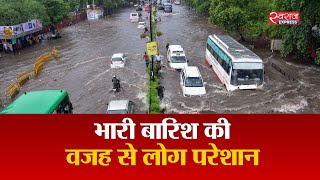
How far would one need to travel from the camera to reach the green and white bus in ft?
47.3

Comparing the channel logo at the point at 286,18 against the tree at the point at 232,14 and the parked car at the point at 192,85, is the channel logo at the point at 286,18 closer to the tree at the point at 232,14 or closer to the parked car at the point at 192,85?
the parked car at the point at 192,85

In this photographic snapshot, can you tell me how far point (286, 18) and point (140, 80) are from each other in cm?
1241

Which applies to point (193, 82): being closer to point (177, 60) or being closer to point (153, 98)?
point (153, 98)

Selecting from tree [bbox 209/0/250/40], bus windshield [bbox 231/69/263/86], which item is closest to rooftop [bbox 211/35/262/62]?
bus windshield [bbox 231/69/263/86]

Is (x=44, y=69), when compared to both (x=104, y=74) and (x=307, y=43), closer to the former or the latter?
(x=104, y=74)

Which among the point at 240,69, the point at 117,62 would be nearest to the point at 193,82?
the point at 240,69

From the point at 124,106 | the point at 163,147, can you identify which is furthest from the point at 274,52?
the point at 163,147

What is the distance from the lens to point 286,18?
26656 millimetres

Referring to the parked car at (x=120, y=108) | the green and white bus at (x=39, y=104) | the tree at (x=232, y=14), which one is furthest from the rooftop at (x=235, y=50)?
the green and white bus at (x=39, y=104)

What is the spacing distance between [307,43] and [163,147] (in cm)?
2278

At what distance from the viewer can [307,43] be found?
88.9 ft

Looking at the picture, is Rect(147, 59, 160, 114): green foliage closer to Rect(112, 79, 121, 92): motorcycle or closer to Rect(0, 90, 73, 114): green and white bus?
Rect(112, 79, 121, 92): motorcycle

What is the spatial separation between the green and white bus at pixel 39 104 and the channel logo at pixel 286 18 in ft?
60.0

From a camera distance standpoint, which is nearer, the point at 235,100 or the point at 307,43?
the point at 235,100
